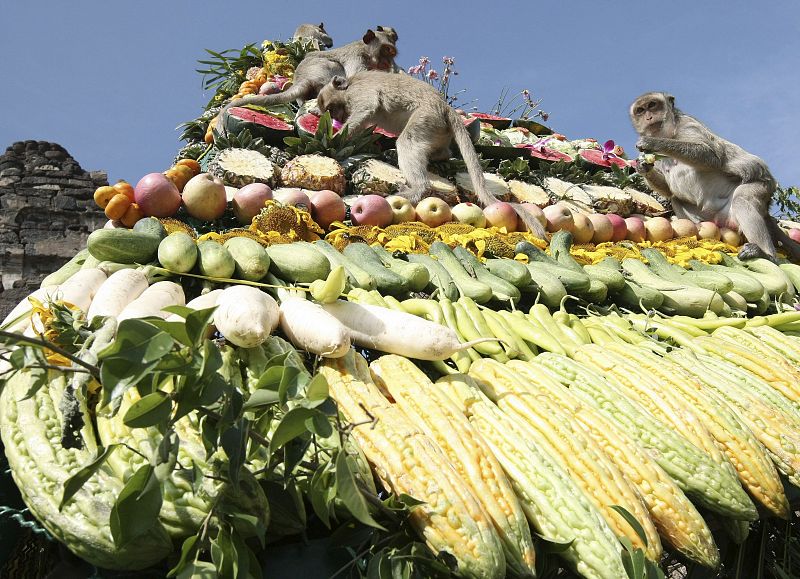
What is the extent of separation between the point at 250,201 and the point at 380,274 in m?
1.70

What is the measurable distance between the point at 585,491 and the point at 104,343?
1.46 m

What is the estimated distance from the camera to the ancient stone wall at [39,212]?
8703mm

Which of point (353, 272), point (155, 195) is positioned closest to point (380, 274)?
point (353, 272)

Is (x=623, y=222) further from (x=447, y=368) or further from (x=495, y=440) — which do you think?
(x=495, y=440)

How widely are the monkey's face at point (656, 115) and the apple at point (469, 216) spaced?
336 centimetres

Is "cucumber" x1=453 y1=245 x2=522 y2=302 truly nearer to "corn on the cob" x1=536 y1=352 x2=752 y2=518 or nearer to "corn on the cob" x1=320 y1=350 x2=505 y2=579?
"corn on the cob" x1=536 y1=352 x2=752 y2=518

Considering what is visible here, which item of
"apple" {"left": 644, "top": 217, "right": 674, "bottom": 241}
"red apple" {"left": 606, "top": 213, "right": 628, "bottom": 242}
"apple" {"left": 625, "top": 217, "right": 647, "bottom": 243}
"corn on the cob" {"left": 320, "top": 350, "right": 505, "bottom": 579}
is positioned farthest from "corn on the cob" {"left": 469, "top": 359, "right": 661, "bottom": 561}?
"apple" {"left": 644, "top": 217, "right": 674, "bottom": 241}

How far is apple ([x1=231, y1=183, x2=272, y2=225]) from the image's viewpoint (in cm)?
456

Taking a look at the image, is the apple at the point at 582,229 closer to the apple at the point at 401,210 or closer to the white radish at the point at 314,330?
the apple at the point at 401,210

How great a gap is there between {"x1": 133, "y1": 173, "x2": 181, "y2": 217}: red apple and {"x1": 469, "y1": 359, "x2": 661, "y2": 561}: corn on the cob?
9.72 ft

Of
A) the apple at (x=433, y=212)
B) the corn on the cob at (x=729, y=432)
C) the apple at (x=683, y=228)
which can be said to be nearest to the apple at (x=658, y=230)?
the apple at (x=683, y=228)

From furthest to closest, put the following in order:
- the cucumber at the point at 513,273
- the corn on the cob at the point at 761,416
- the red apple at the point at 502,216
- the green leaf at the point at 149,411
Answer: the red apple at the point at 502,216 → the cucumber at the point at 513,273 → the corn on the cob at the point at 761,416 → the green leaf at the point at 149,411

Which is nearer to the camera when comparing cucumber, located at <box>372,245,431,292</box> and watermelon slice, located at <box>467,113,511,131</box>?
cucumber, located at <box>372,245,431,292</box>

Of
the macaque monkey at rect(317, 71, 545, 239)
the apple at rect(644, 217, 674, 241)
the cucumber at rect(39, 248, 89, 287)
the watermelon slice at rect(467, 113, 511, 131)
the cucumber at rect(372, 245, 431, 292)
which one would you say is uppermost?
the watermelon slice at rect(467, 113, 511, 131)
